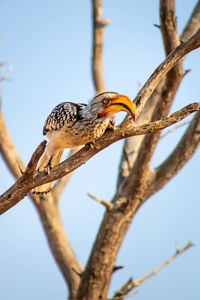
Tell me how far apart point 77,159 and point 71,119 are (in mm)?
395

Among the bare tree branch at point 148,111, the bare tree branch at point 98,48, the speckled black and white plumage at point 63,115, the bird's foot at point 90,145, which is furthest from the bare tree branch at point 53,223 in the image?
the bird's foot at point 90,145

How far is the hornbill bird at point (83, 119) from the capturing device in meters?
3.04

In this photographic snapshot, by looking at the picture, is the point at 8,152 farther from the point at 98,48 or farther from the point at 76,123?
the point at 76,123

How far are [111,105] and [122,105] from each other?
0.12 metres

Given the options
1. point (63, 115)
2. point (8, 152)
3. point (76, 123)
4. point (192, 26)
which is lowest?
point (76, 123)

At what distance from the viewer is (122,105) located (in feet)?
9.77

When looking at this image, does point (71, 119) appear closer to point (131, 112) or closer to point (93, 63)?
point (131, 112)

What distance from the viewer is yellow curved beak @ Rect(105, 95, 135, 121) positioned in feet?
9.56

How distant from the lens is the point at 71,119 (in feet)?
10.6

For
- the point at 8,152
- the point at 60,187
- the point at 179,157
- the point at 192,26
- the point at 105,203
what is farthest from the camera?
the point at 60,187

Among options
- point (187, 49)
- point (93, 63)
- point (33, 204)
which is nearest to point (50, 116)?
point (187, 49)

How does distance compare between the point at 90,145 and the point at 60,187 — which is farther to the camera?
the point at 60,187

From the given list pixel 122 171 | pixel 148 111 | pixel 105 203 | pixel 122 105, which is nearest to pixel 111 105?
pixel 122 105

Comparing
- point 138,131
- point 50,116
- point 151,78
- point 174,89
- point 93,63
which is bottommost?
point 138,131
